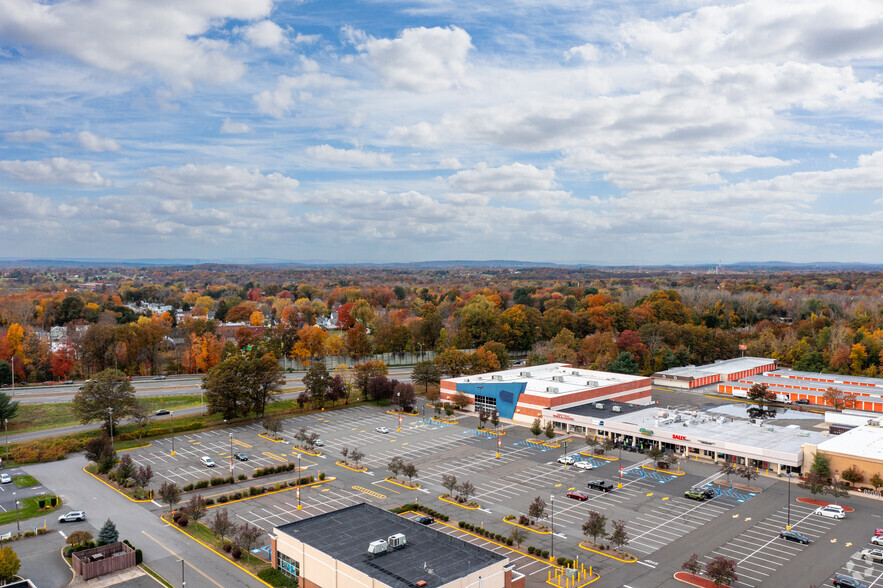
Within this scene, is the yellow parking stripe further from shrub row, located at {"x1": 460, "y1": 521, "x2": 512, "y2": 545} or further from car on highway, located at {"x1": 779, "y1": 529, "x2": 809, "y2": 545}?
car on highway, located at {"x1": 779, "y1": 529, "x2": 809, "y2": 545}

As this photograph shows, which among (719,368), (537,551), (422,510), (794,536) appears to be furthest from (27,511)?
(719,368)

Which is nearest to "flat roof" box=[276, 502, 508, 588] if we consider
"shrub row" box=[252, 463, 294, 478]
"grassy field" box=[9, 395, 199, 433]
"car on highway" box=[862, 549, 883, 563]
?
"shrub row" box=[252, 463, 294, 478]

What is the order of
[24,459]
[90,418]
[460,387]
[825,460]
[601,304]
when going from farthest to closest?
[601,304] → [460,387] → [90,418] → [24,459] → [825,460]

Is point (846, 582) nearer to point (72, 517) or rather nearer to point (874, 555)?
point (874, 555)

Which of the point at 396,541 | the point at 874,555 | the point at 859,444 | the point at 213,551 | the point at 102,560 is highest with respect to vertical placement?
the point at 396,541

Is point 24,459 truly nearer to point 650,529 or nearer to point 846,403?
point 650,529

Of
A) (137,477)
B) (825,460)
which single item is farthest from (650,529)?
(137,477)

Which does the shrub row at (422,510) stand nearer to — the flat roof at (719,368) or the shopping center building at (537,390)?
the shopping center building at (537,390)
